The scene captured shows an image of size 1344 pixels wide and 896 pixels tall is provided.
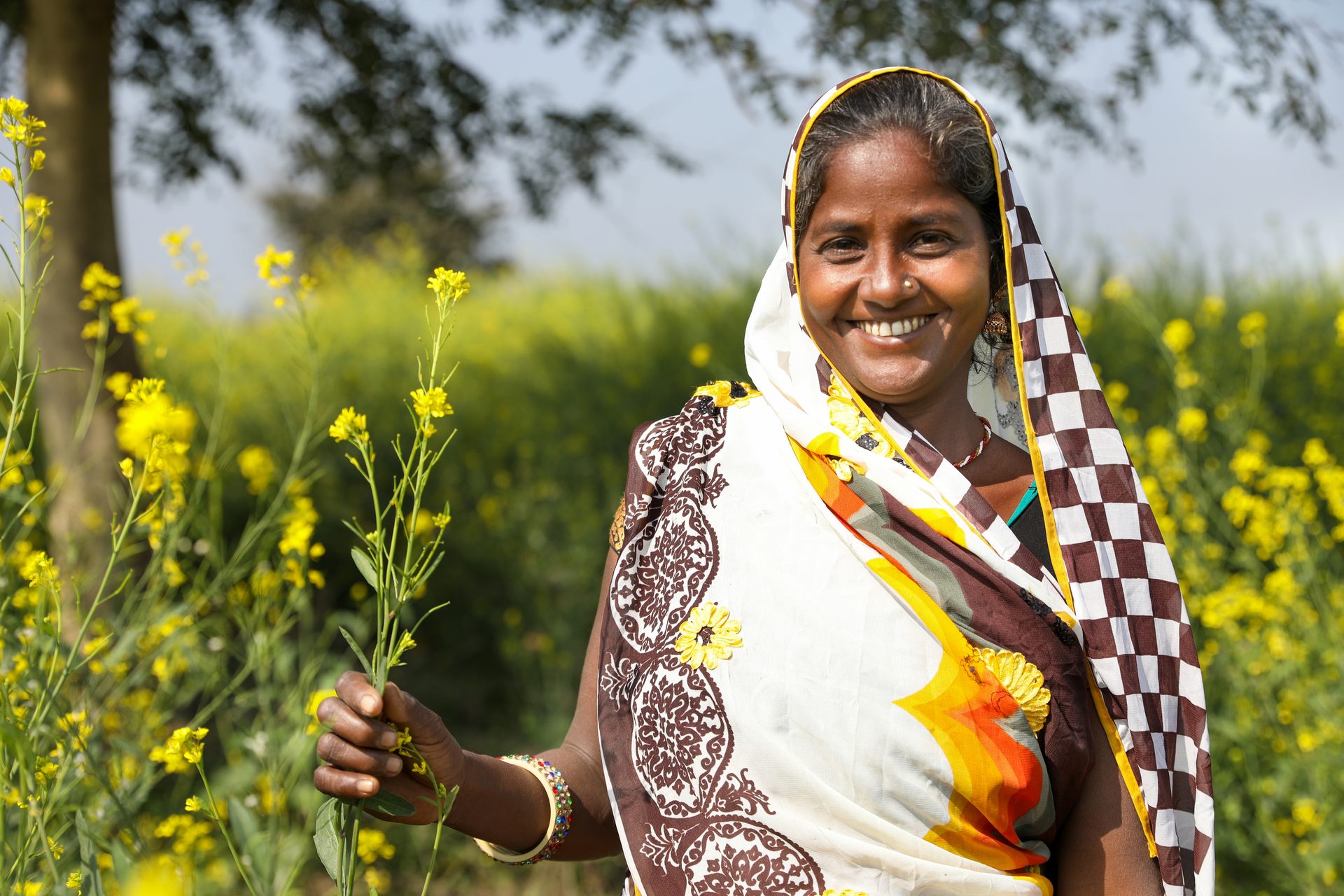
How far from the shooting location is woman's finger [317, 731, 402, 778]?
3.74ft

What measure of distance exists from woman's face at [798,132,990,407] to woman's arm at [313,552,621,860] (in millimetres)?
466

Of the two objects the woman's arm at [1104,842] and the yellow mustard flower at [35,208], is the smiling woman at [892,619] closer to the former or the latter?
the woman's arm at [1104,842]

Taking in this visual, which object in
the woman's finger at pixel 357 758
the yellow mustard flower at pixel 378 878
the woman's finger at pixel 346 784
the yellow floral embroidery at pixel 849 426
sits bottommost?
the yellow mustard flower at pixel 378 878

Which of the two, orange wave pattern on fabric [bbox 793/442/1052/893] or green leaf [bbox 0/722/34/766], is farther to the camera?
orange wave pattern on fabric [bbox 793/442/1052/893]

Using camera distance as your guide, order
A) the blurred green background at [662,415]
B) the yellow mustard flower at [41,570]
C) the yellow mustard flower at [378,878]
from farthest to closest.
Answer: the blurred green background at [662,415], the yellow mustard flower at [378,878], the yellow mustard flower at [41,570]

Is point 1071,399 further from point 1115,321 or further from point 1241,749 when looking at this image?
point 1115,321

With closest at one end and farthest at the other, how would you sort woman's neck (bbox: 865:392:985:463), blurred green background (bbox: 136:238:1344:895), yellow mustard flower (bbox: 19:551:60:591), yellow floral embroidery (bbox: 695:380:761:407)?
yellow mustard flower (bbox: 19:551:60:591) → woman's neck (bbox: 865:392:985:463) → yellow floral embroidery (bbox: 695:380:761:407) → blurred green background (bbox: 136:238:1344:895)

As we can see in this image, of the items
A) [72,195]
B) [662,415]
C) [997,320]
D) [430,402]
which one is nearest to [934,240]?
[997,320]

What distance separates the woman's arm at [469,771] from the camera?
1.13 metres

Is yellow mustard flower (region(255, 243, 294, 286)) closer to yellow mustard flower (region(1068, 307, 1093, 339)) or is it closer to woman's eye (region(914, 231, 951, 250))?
woman's eye (region(914, 231, 951, 250))

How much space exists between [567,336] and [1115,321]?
3003 mm

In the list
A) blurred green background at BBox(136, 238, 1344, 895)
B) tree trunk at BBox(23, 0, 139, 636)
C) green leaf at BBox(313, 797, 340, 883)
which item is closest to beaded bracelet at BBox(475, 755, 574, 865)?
green leaf at BBox(313, 797, 340, 883)

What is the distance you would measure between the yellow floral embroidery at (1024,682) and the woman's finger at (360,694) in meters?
0.68

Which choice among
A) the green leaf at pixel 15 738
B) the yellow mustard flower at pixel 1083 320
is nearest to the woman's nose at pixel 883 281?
the green leaf at pixel 15 738
